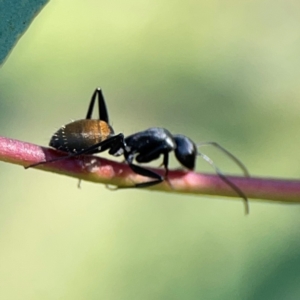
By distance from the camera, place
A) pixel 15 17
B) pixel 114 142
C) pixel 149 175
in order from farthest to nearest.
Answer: pixel 114 142 → pixel 149 175 → pixel 15 17

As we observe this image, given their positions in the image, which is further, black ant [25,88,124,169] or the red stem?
black ant [25,88,124,169]

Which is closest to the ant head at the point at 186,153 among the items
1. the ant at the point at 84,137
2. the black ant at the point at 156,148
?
the black ant at the point at 156,148

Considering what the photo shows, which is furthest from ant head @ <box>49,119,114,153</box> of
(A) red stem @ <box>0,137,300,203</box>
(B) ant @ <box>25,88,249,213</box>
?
(A) red stem @ <box>0,137,300,203</box>

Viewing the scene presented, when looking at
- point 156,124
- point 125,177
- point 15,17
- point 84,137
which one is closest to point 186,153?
point 84,137

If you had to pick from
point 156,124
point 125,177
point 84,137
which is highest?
point 156,124

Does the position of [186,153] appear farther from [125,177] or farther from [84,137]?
[125,177]

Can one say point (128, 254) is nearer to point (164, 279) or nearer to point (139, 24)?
point (164, 279)

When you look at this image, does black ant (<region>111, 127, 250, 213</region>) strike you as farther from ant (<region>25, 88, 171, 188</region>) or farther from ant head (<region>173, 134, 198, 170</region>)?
ant (<region>25, 88, 171, 188</region>)

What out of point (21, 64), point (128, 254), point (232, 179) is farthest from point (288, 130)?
point (232, 179)
